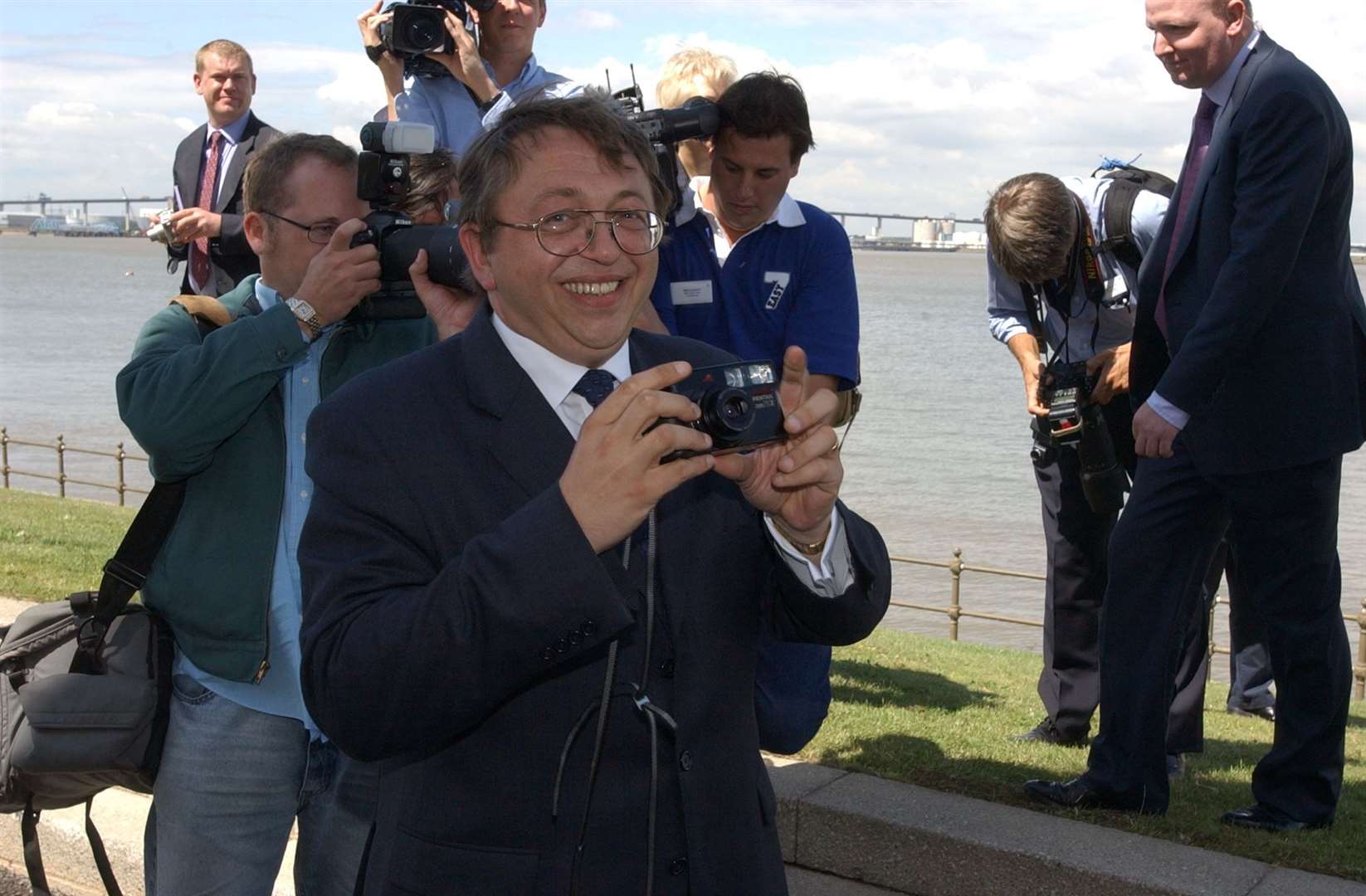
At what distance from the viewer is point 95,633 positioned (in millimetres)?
3021

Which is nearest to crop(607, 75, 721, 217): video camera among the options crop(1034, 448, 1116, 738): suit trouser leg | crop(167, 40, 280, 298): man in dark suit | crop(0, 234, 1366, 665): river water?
crop(1034, 448, 1116, 738): suit trouser leg

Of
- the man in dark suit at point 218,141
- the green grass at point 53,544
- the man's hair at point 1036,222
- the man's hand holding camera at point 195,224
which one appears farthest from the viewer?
the green grass at point 53,544

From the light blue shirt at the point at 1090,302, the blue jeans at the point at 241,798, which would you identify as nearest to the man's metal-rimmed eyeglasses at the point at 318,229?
the blue jeans at the point at 241,798

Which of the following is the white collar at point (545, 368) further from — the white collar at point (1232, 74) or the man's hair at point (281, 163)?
the white collar at point (1232, 74)

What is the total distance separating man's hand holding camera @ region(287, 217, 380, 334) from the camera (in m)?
2.88

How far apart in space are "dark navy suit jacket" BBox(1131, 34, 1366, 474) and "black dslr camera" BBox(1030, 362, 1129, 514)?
2.90ft

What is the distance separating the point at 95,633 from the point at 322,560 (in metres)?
1.15

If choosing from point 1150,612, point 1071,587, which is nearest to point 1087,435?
point 1071,587

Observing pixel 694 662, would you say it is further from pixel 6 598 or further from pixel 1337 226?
pixel 6 598

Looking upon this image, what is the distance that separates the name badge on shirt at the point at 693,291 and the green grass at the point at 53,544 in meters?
3.12

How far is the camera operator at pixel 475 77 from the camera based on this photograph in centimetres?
411

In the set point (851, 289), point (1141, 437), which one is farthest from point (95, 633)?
point (1141, 437)

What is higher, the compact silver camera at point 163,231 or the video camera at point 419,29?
the video camera at point 419,29

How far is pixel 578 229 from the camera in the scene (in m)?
2.20
